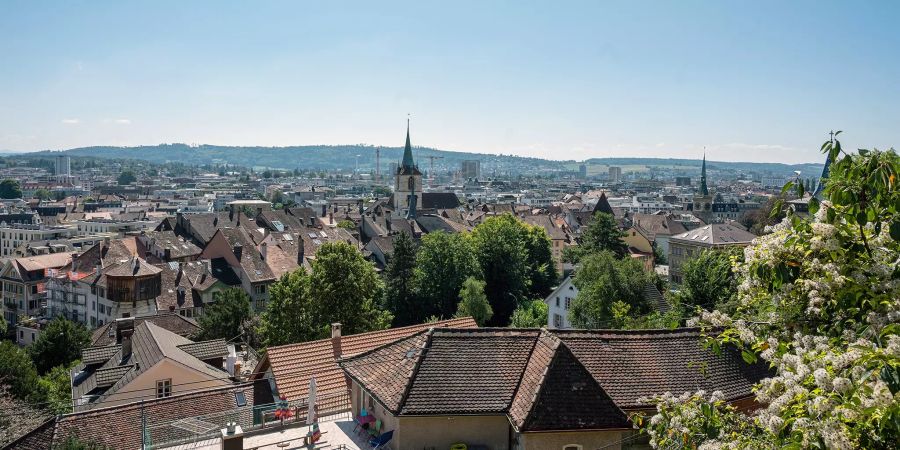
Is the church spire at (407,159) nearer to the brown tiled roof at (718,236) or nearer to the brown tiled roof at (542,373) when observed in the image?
the brown tiled roof at (718,236)

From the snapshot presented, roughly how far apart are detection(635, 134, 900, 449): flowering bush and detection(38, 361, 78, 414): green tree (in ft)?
93.0

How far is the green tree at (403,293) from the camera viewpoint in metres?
49.6

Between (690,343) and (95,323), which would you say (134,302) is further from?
(690,343)

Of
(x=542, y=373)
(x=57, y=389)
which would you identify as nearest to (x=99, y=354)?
(x=57, y=389)

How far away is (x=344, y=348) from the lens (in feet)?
75.8

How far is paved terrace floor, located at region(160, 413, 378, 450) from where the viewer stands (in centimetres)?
1700

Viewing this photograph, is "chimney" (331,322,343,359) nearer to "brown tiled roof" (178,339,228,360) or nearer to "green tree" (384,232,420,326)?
"brown tiled roof" (178,339,228,360)

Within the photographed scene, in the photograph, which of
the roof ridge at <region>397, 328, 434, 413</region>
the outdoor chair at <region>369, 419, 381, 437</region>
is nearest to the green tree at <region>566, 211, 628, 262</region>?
the roof ridge at <region>397, 328, 434, 413</region>

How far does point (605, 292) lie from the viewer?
37406mm

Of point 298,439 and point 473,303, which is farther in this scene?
point 473,303

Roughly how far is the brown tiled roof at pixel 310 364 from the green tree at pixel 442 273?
82.4 ft

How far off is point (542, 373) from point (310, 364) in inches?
360

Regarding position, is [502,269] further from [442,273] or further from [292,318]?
[292,318]

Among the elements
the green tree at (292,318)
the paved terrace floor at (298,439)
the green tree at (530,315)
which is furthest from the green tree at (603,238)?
the paved terrace floor at (298,439)
